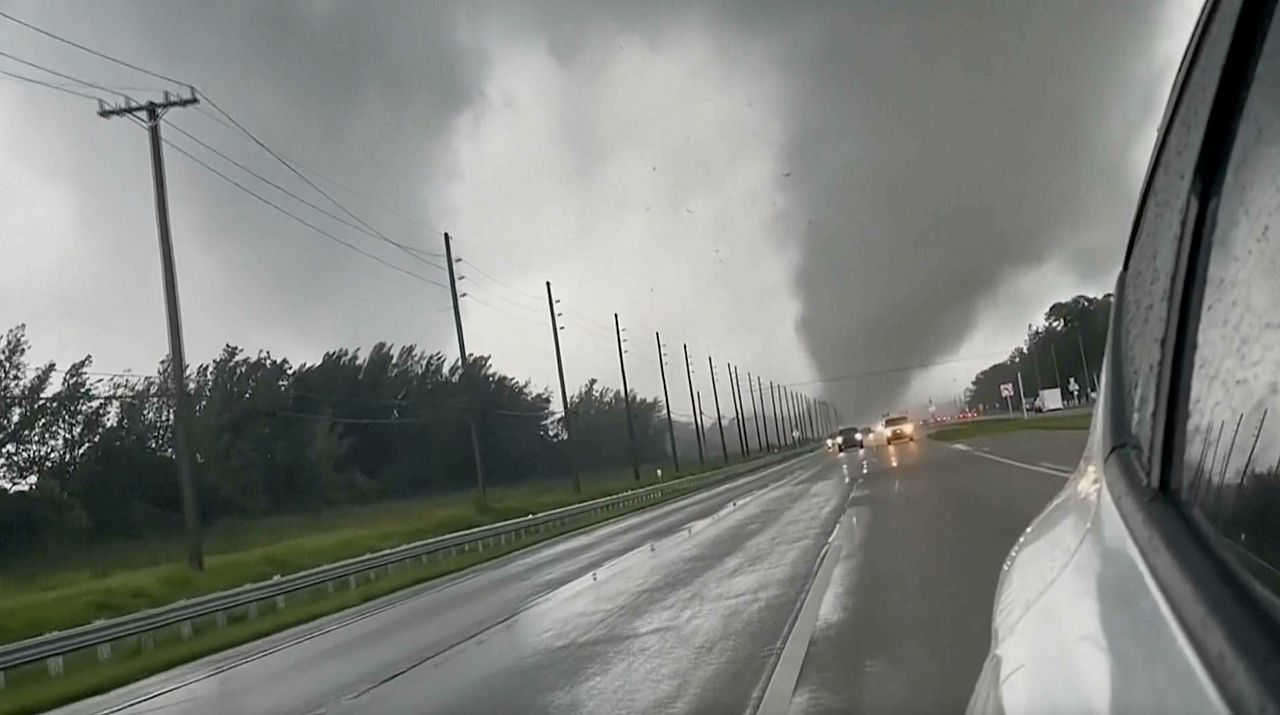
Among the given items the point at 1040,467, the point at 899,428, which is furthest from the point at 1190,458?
the point at 899,428

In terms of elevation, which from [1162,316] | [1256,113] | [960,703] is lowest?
[960,703]

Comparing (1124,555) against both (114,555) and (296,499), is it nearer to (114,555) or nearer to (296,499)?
(114,555)

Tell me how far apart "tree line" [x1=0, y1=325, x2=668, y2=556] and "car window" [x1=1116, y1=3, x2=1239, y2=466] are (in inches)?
2108

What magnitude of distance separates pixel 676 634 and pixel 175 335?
24.1 m

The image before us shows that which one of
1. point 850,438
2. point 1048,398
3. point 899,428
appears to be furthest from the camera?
point 850,438

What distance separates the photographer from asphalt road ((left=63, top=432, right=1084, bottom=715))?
9.84 metres

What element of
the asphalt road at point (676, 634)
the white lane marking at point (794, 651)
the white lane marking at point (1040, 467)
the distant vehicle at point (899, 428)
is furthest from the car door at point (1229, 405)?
the distant vehicle at point (899, 428)

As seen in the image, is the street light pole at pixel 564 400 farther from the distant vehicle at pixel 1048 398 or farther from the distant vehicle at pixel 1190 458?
the distant vehicle at pixel 1190 458

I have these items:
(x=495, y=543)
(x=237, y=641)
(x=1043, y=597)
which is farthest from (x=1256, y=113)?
(x=495, y=543)

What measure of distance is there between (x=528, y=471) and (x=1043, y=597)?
115116 millimetres

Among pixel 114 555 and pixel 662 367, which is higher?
pixel 662 367

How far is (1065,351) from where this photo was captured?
52.6 meters

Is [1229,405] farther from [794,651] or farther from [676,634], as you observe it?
[676,634]

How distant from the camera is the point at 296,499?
82.8 meters
